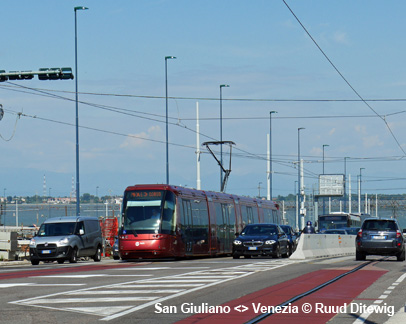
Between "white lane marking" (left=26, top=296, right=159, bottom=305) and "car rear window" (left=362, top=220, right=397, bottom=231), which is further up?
"car rear window" (left=362, top=220, right=397, bottom=231)

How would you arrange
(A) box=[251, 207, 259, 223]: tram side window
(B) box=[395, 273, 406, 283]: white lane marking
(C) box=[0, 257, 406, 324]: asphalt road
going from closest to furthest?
(C) box=[0, 257, 406, 324]: asphalt road
(B) box=[395, 273, 406, 283]: white lane marking
(A) box=[251, 207, 259, 223]: tram side window

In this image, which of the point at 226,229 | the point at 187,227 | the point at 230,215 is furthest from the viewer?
the point at 230,215

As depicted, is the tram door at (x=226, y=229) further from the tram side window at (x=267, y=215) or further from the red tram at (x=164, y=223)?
the tram side window at (x=267, y=215)

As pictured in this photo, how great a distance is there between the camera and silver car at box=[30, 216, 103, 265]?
35.3m

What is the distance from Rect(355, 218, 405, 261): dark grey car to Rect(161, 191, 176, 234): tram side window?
726 centimetres

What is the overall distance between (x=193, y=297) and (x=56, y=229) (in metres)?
22.5

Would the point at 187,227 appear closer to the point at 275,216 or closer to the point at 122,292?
the point at 122,292

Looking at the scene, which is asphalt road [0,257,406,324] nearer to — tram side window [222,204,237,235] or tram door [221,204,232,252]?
tram door [221,204,232,252]

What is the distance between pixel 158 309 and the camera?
1319cm

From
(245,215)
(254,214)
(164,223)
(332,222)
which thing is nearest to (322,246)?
(164,223)

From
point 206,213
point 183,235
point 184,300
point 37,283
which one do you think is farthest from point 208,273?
point 206,213

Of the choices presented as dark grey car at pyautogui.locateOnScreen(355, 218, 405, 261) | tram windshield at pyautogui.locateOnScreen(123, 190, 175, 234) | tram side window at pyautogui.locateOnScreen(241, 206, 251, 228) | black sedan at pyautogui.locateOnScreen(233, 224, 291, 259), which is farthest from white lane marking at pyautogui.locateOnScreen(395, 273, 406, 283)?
tram side window at pyautogui.locateOnScreen(241, 206, 251, 228)

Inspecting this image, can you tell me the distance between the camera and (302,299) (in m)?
15.0

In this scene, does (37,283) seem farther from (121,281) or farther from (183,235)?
(183,235)
